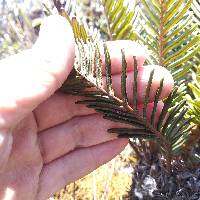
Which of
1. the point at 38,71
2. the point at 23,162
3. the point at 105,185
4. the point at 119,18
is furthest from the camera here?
the point at 105,185

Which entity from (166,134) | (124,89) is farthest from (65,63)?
(166,134)

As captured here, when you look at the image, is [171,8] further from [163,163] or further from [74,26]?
[163,163]

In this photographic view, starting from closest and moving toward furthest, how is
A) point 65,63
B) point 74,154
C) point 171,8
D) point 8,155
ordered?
point 65,63
point 8,155
point 171,8
point 74,154

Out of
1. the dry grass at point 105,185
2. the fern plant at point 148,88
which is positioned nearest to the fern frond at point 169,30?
the fern plant at point 148,88

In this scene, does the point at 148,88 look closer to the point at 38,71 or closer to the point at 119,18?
the point at 38,71

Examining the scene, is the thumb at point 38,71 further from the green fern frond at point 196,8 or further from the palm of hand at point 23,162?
the green fern frond at point 196,8

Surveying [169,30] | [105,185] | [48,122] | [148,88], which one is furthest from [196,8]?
[105,185]
